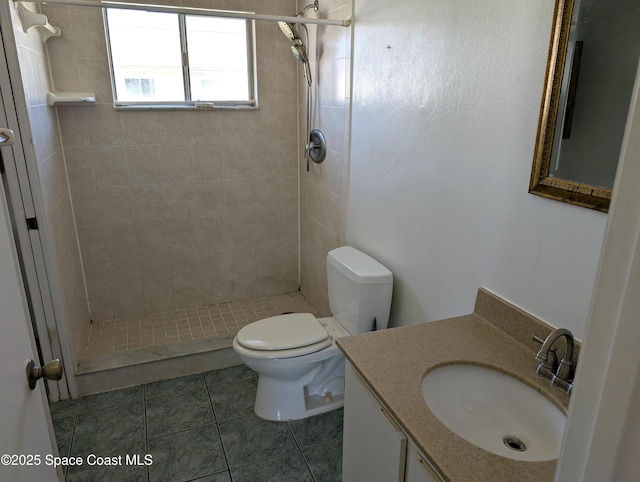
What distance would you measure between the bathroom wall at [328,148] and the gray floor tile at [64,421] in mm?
1545

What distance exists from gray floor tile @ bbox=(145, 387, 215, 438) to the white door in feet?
3.85

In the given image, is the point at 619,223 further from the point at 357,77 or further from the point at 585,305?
the point at 357,77

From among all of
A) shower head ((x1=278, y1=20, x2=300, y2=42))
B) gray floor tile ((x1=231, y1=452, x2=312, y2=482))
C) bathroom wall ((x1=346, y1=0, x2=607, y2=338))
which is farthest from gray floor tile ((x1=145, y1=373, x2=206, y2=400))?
shower head ((x1=278, y1=20, x2=300, y2=42))

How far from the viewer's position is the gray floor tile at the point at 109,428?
2.10 meters

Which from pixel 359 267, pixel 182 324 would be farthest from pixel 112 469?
pixel 359 267

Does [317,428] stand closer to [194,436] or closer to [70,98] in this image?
[194,436]

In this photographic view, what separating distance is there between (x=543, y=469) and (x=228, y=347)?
6.77ft

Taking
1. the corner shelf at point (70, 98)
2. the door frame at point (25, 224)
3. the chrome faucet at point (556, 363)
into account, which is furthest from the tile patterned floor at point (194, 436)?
the corner shelf at point (70, 98)

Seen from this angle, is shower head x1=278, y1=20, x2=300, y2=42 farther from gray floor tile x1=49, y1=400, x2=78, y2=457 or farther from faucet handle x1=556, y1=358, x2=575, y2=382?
gray floor tile x1=49, y1=400, x2=78, y2=457

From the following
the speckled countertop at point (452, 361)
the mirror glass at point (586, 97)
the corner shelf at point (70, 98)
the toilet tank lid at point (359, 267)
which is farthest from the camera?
the corner shelf at point (70, 98)

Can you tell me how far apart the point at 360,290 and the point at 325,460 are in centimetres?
78

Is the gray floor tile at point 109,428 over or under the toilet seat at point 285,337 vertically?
under

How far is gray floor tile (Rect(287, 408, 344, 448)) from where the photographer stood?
7.01ft

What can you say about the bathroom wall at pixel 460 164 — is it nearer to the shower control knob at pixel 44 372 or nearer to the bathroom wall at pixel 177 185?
the bathroom wall at pixel 177 185
